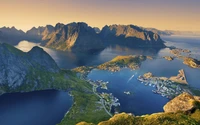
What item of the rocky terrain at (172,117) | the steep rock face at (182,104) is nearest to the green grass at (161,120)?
the rocky terrain at (172,117)

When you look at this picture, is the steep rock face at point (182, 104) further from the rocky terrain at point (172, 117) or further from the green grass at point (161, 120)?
the green grass at point (161, 120)

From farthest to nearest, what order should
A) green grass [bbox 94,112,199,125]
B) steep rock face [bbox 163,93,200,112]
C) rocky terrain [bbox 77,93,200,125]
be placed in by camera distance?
steep rock face [bbox 163,93,200,112] → rocky terrain [bbox 77,93,200,125] → green grass [bbox 94,112,199,125]

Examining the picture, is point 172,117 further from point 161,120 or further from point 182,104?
point 182,104

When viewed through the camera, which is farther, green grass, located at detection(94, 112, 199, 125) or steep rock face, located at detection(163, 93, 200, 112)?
steep rock face, located at detection(163, 93, 200, 112)

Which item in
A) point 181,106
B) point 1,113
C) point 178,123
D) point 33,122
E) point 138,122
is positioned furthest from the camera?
point 1,113

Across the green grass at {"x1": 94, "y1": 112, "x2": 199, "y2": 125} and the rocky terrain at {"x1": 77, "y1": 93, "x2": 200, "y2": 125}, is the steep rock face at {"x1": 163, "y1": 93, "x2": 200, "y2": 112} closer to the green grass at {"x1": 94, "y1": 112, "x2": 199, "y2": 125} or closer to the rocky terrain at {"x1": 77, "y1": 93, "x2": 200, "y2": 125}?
the rocky terrain at {"x1": 77, "y1": 93, "x2": 200, "y2": 125}

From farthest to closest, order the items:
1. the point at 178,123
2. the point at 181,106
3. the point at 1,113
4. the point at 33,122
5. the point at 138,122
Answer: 1. the point at 1,113
2. the point at 33,122
3. the point at 181,106
4. the point at 138,122
5. the point at 178,123

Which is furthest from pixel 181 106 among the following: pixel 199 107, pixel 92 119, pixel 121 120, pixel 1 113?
pixel 1 113

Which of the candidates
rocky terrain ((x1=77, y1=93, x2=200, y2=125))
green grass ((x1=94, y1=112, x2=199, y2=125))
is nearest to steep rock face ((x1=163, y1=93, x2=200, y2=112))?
rocky terrain ((x1=77, y1=93, x2=200, y2=125))

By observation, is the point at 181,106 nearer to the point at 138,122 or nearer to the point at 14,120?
the point at 138,122
